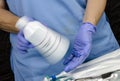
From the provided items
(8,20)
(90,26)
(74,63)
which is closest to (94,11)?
(90,26)

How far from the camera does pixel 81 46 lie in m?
1.10

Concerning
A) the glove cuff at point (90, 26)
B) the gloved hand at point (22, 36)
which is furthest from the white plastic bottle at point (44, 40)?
the glove cuff at point (90, 26)

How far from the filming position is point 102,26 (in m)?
1.25

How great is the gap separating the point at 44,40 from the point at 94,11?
29 cm

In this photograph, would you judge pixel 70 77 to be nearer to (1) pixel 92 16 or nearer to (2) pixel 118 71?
(2) pixel 118 71

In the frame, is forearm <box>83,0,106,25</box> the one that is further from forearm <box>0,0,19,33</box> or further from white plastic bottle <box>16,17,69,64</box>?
forearm <box>0,0,19,33</box>

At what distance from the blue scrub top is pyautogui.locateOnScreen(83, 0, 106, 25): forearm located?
41 millimetres

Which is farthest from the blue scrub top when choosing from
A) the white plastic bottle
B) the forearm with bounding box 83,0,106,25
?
the white plastic bottle

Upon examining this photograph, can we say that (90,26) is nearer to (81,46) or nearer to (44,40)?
(81,46)

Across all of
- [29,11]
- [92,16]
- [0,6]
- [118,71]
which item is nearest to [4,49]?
[0,6]

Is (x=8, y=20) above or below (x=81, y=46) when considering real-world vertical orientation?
above

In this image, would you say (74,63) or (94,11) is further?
(94,11)

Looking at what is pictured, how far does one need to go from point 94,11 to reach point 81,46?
0.17m

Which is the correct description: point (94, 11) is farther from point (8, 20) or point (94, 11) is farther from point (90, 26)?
point (8, 20)
